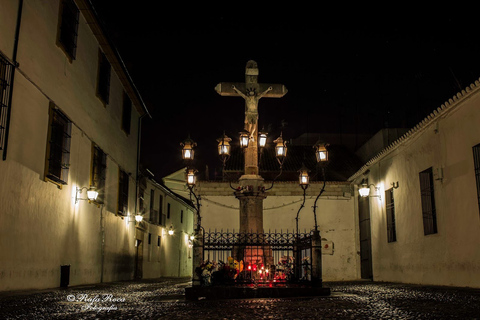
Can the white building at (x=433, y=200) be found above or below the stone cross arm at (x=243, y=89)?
below

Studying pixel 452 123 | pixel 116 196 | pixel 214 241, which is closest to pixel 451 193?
pixel 452 123

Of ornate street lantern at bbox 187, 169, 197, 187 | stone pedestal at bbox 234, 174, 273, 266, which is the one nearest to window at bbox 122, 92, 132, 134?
ornate street lantern at bbox 187, 169, 197, 187

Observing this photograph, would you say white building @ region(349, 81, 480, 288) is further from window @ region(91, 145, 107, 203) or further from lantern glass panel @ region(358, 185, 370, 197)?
window @ region(91, 145, 107, 203)

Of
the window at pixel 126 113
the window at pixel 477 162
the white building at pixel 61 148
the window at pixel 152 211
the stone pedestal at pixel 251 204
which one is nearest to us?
the white building at pixel 61 148

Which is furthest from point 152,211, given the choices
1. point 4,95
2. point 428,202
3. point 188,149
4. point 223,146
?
point 4,95

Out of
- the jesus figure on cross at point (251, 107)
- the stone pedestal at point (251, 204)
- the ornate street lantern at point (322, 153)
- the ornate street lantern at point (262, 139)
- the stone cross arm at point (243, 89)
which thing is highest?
the stone cross arm at point (243, 89)

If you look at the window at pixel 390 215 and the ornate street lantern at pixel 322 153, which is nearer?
the ornate street lantern at pixel 322 153

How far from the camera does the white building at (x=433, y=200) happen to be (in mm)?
10742

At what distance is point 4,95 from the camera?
8.45 metres

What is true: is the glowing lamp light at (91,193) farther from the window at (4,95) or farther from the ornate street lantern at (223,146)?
the window at (4,95)

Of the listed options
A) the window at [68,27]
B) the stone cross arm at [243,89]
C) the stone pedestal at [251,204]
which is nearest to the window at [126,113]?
the window at [68,27]

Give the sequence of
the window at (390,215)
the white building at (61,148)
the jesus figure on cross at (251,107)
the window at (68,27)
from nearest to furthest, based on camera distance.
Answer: the white building at (61,148)
the window at (68,27)
the jesus figure on cross at (251,107)
the window at (390,215)

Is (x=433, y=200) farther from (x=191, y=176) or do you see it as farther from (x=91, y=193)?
(x=91, y=193)

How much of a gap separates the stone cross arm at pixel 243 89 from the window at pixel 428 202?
189 inches
